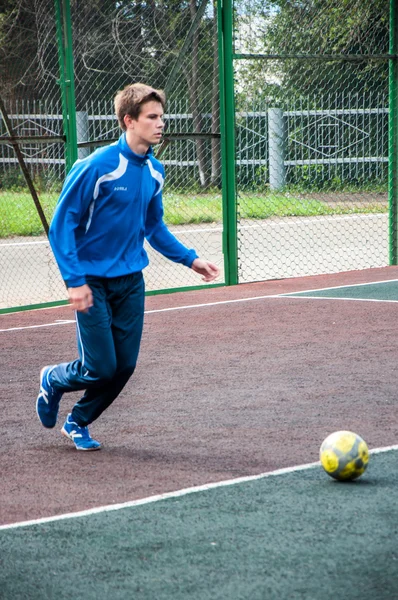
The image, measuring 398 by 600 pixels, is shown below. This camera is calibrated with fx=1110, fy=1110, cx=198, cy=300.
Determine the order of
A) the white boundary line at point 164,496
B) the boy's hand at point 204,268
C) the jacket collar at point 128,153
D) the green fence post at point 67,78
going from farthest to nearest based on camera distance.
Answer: the green fence post at point 67,78 < the boy's hand at point 204,268 < the jacket collar at point 128,153 < the white boundary line at point 164,496

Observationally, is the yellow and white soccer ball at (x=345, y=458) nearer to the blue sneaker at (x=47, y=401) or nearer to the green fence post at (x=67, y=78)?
the blue sneaker at (x=47, y=401)

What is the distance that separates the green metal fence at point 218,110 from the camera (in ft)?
37.4

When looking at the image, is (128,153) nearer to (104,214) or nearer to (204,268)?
(104,214)

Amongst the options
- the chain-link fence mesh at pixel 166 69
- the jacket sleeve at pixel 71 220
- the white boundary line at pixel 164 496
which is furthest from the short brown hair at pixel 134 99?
the chain-link fence mesh at pixel 166 69

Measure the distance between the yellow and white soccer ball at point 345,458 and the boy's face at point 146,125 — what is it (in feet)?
5.83

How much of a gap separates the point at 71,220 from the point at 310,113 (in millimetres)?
8632

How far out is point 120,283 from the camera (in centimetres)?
575

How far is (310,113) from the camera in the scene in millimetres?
13695

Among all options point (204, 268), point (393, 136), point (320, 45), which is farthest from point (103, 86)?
point (204, 268)

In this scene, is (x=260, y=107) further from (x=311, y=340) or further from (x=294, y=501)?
(x=294, y=501)

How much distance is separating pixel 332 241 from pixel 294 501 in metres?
12.4

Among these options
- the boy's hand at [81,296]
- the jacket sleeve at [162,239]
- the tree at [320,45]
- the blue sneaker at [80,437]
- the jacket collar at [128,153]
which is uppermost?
the tree at [320,45]

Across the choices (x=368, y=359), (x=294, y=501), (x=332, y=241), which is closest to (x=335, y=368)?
(x=368, y=359)

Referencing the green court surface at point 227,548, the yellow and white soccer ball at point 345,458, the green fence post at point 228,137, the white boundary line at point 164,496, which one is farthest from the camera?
the green fence post at point 228,137
